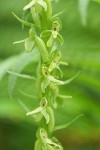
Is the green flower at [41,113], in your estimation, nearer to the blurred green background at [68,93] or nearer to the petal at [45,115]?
the petal at [45,115]

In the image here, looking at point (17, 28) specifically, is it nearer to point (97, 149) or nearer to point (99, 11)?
point (99, 11)

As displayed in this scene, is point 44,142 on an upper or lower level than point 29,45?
lower

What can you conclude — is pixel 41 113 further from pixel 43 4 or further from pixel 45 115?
pixel 43 4

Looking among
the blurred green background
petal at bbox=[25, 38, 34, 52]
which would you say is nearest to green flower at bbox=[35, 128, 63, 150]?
petal at bbox=[25, 38, 34, 52]

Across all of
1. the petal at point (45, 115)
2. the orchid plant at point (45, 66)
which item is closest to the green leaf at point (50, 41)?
the orchid plant at point (45, 66)

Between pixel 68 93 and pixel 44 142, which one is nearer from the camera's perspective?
pixel 44 142

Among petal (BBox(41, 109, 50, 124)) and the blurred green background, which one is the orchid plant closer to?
petal (BBox(41, 109, 50, 124))

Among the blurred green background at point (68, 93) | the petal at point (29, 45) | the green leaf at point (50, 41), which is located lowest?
the blurred green background at point (68, 93)

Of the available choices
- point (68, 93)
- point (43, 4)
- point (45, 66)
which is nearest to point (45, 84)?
point (45, 66)

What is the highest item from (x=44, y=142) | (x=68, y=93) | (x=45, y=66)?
(x=45, y=66)
